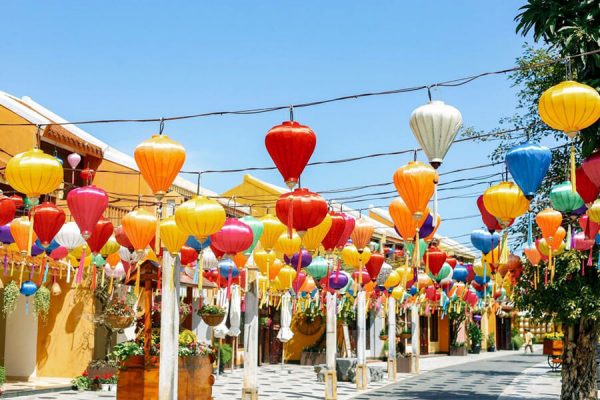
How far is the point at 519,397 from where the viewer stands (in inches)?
766

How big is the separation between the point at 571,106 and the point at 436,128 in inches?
47.3

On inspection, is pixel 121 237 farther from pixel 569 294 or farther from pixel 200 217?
pixel 569 294

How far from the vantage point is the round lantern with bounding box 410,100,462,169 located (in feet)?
23.5

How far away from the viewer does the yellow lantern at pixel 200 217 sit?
8.64 m

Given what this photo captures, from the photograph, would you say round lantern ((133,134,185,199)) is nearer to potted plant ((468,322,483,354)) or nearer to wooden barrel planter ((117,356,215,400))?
wooden barrel planter ((117,356,215,400))

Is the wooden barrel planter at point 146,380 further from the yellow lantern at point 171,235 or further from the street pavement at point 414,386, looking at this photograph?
the street pavement at point 414,386

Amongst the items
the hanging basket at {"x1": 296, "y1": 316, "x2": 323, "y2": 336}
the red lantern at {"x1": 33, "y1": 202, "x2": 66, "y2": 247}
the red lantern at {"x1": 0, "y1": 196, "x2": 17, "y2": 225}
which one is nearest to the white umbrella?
the hanging basket at {"x1": 296, "y1": 316, "x2": 323, "y2": 336}

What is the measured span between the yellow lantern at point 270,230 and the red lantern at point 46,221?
Result: 2.67 m

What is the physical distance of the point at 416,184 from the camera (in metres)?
8.04

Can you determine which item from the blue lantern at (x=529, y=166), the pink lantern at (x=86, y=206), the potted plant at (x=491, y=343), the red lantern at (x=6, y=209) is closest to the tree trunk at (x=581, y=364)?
the blue lantern at (x=529, y=166)

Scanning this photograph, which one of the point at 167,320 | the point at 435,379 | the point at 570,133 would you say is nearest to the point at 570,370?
the point at 167,320

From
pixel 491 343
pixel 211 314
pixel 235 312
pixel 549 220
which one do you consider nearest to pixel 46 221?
pixel 549 220

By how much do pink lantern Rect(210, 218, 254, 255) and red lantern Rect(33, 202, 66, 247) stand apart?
6.79 ft

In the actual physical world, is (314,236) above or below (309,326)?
above
